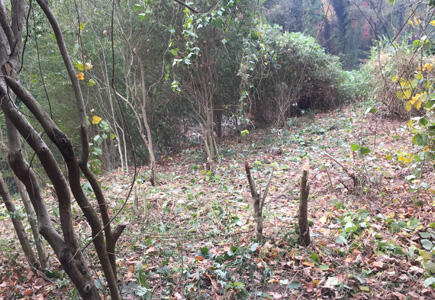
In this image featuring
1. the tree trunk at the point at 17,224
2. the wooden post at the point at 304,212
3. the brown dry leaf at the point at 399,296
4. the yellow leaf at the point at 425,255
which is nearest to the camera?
the brown dry leaf at the point at 399,296

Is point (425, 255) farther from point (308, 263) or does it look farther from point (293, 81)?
point (293, 81)

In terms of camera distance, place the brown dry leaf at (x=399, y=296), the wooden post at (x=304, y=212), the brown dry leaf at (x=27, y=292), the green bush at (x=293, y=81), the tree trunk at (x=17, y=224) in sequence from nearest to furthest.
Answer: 1. the brown dry leaf at (x=399, y=296)
2. the brown dry leaf at (x=27, y=292)
3. the tree trunk at (x=17, y=224)
4. the wooden post at (x=304, y=212)
5. the green bush at (x=293, y=81)

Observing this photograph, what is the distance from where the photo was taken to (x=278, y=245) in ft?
8.25

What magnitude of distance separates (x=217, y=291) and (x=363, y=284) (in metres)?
0.98

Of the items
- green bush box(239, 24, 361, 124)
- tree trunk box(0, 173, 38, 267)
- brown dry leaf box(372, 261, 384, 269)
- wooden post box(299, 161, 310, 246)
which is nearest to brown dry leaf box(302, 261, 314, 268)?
wooden post box(299, 161, 310, 246)

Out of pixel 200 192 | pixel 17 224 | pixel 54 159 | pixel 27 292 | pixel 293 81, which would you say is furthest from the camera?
pixel 293 81

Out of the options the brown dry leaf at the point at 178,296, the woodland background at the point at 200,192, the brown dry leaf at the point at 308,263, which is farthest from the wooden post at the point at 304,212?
the brown dry leaf at the point at 178,296

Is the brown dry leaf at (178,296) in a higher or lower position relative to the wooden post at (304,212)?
lower

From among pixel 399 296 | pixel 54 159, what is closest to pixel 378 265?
pixel 399 296

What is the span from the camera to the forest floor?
2.02m

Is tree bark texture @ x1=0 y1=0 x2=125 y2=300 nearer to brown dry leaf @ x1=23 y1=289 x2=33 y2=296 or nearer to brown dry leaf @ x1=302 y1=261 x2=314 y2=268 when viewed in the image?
brown dry leaf @ x1=23 y1=289 x2=33 y2=296

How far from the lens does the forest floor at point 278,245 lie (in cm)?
202

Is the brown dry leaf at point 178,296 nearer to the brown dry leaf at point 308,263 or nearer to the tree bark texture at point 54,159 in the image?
the tree bark texture at point 54,159

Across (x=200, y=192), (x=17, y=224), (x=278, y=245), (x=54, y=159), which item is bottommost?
(x=278, y=245)
